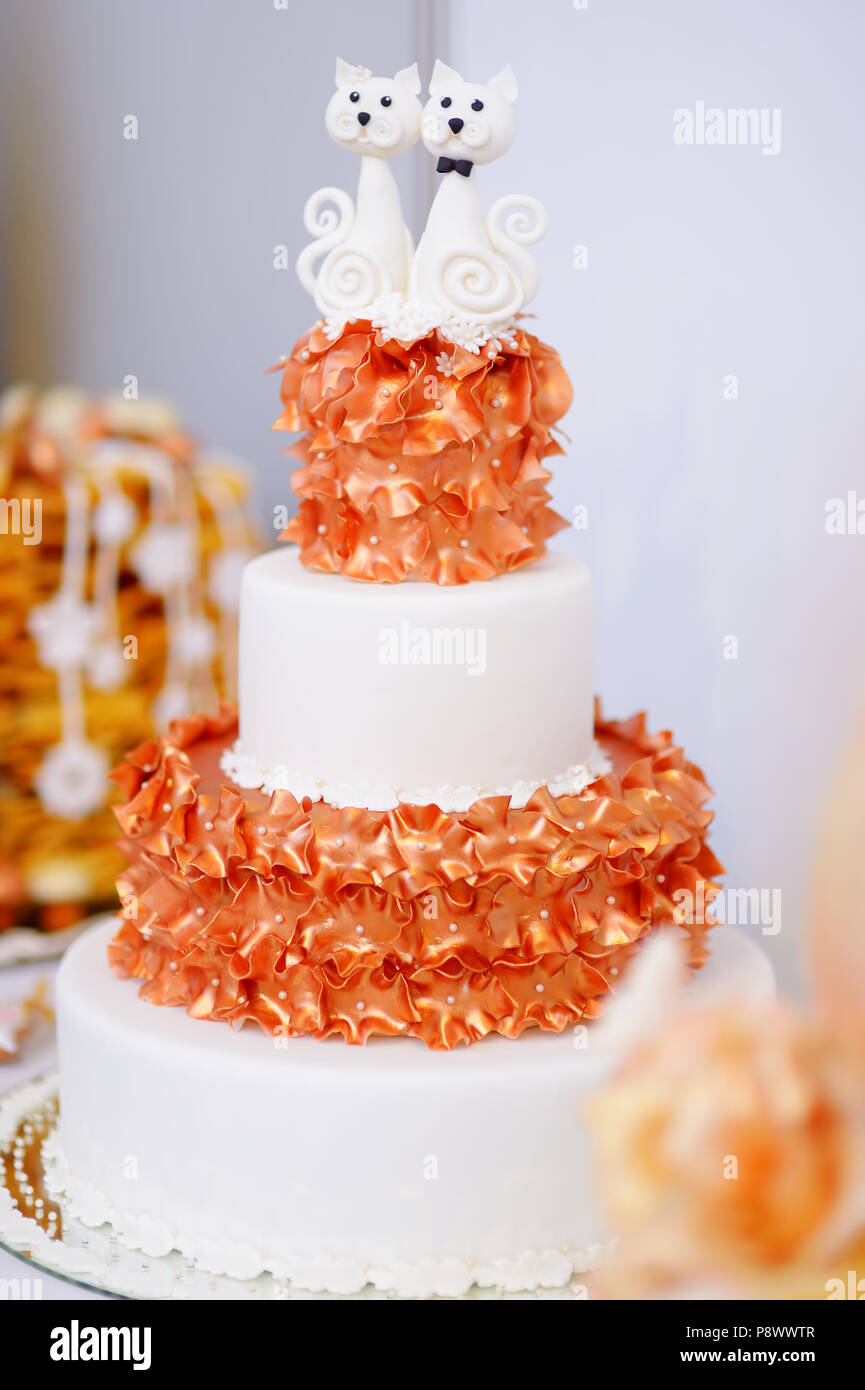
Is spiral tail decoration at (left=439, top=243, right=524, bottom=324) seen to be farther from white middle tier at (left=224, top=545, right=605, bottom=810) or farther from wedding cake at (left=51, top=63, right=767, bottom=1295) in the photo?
white middle tier at (left=224, top=545, right=605, bottom=810)

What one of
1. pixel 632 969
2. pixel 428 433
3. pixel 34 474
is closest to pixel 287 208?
pixel 34 474

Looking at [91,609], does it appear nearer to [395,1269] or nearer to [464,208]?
[464,208]

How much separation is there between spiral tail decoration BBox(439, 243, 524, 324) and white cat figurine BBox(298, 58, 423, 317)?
Result: 0.10 meters

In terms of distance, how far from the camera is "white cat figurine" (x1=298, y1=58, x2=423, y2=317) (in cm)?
213

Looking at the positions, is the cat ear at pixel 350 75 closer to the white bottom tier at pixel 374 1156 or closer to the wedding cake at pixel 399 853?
the wedding cake at pixel 399 853

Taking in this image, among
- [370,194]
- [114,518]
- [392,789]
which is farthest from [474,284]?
[114,518]

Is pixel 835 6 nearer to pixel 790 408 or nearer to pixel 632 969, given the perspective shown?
pixel 790 408

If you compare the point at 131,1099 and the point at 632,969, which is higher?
the point at 632,969

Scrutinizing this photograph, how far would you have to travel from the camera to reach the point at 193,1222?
6.79 ft

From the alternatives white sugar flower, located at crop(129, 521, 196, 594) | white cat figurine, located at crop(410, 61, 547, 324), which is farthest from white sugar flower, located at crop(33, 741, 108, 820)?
white cat figurine, located at crop(410, 61, 547, 324)

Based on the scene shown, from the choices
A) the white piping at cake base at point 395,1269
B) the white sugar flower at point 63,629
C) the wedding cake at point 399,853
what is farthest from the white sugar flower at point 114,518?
the white piping at cake base at point 395,1269

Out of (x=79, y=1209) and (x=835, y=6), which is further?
(x=79, y=1209)

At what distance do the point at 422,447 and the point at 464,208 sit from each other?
14.7 inches
